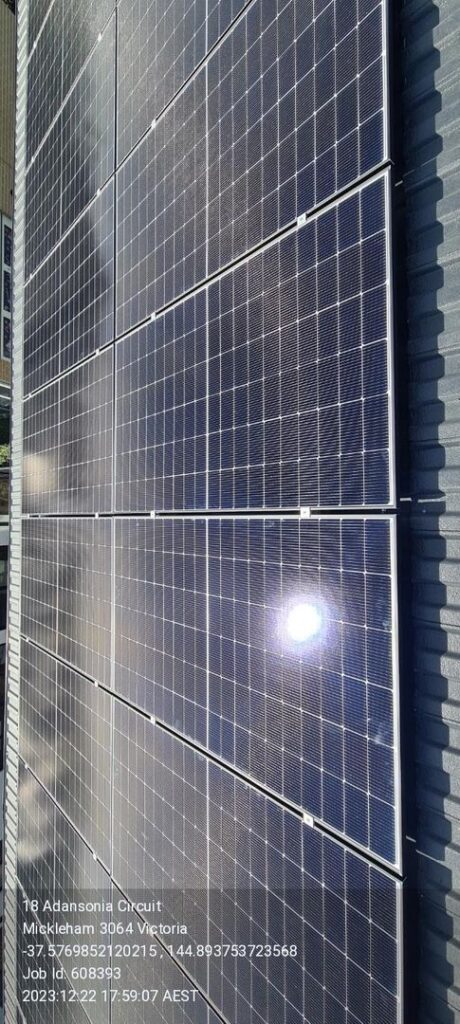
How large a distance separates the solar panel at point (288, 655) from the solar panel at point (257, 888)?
30 cm

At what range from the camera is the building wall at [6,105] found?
2580cm

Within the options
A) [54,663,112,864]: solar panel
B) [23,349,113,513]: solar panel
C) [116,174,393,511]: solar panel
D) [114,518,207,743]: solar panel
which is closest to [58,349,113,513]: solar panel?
[23,349,113,513]: solar panel

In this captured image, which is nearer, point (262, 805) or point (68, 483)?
point (262, 805)

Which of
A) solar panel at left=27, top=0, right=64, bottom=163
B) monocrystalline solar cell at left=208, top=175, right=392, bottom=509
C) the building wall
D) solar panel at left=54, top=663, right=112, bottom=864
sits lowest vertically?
solar panel at left=54, top=663, right=112, bottom=864

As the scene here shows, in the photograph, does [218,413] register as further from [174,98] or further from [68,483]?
[68,483]

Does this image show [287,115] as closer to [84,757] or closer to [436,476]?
[436,476]

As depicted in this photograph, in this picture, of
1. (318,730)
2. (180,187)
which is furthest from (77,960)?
(180,187)

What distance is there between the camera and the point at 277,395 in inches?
194

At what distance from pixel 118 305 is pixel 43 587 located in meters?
5.49

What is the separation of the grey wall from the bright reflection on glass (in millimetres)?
798

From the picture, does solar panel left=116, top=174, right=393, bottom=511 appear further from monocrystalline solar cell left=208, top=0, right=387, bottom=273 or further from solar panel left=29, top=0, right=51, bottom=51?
solar panel left=29, top=0, right=51, bottom=51

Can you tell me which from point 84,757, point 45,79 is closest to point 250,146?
point 84,757

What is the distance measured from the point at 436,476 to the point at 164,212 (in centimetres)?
506

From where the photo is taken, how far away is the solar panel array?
4.07 metres
